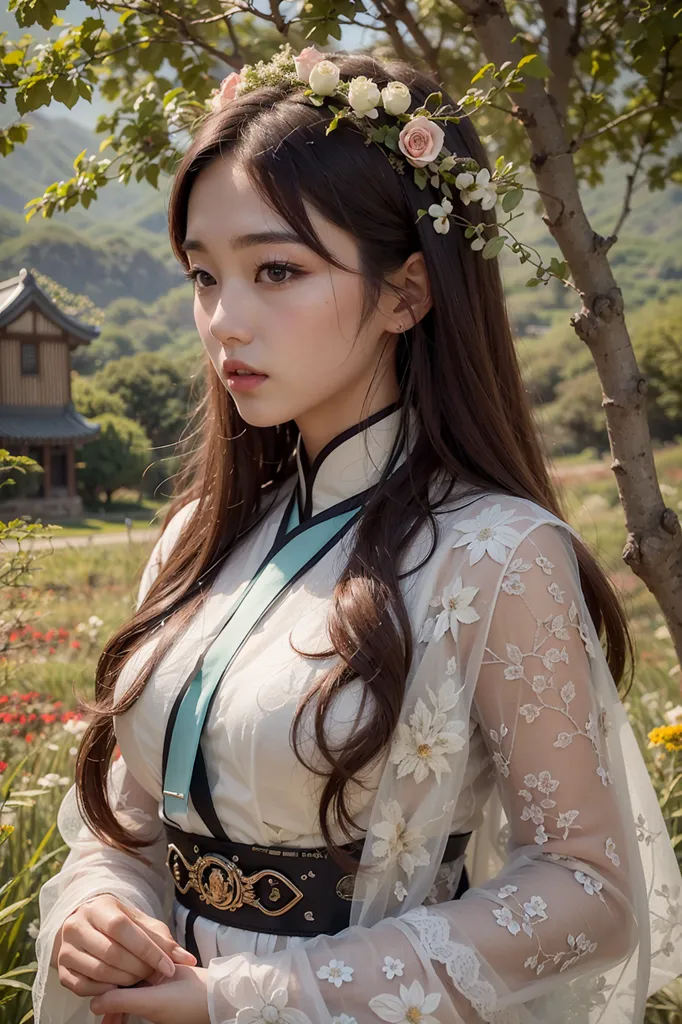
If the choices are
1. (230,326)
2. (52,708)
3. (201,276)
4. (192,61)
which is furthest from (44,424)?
(230,326)

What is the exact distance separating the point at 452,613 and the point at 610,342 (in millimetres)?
834

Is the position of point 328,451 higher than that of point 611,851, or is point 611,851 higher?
point 328,451

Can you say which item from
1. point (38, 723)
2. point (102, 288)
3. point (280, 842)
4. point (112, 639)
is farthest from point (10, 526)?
point (102, 288)

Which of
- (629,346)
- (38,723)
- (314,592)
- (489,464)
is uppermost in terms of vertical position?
(629,346)

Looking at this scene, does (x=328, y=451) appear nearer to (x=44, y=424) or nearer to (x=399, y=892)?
(x=399, y=892)

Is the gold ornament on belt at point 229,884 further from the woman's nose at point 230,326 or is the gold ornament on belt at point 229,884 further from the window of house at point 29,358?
the window of house at point 29,358

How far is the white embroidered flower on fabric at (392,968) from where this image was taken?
3.39 feet

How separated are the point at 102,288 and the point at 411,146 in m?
1.78

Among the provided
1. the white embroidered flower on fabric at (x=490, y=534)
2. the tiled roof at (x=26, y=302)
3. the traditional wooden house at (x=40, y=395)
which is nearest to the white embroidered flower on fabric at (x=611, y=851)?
the white embroidered flower on fabric at (x=490, y=534)

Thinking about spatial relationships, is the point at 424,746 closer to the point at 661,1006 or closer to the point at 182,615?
the point at 182,615

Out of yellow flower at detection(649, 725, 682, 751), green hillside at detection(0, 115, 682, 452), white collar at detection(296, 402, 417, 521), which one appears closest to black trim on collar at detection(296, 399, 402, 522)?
white collar at detection(296, 402, 417, 521)

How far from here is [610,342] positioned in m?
1.72

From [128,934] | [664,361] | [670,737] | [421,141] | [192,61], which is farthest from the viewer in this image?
[664,361]

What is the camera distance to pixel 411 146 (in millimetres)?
1229
